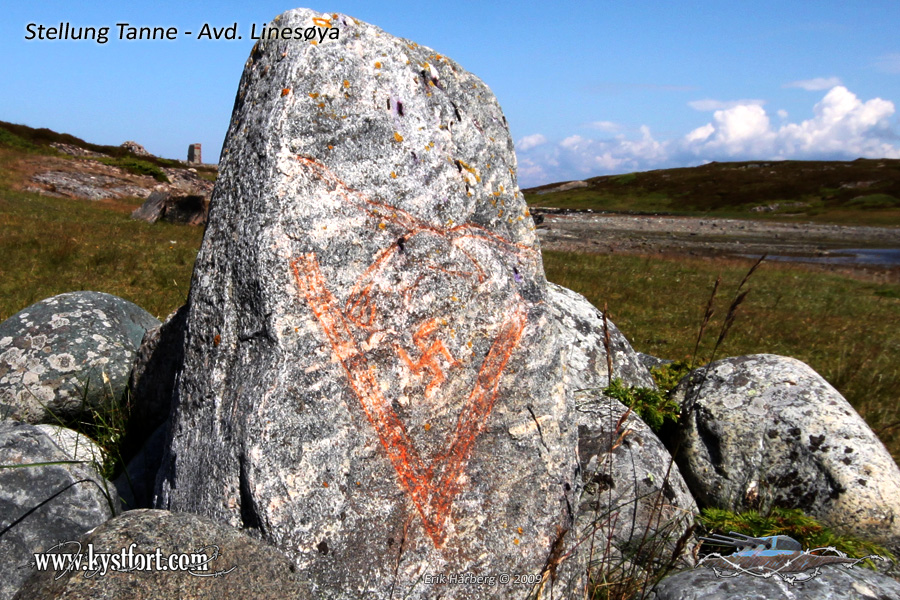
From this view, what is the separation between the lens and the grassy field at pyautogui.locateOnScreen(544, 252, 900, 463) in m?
8.79

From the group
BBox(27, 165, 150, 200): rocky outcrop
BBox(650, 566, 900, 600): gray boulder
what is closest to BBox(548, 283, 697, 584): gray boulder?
BBox(650, 566, 900, 600): gray boulder

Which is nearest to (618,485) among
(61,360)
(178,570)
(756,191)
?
(178,570)

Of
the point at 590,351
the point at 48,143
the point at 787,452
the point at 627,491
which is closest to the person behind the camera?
the point at 627,491

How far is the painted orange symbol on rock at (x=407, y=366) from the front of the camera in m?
3.60

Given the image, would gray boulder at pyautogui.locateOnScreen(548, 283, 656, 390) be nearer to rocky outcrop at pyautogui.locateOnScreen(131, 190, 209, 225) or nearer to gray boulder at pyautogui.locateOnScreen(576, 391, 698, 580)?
gray boulder at pyautogui.locateOnScreen(576, 391, 698, 580)

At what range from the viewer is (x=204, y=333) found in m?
3.74

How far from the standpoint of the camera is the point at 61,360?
19.0ft

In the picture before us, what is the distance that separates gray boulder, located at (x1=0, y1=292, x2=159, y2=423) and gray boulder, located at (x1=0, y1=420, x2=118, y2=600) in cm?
159

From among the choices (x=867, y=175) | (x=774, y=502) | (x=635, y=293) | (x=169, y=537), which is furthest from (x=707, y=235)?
(x=867, y=175)

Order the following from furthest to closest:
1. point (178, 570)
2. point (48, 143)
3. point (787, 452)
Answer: point (48, 143)
point (787, 452)
point (178, 570)

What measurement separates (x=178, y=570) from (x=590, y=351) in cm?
414

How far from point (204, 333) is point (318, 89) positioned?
153 centimetres

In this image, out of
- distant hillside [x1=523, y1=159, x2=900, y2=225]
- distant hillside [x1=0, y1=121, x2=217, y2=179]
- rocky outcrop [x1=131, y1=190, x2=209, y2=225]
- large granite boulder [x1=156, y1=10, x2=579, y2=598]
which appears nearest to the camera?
large granite boulder [x1=156, y1=10, x2=579, y2=598]

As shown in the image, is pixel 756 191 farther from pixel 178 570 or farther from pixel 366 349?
pixel 178 570
